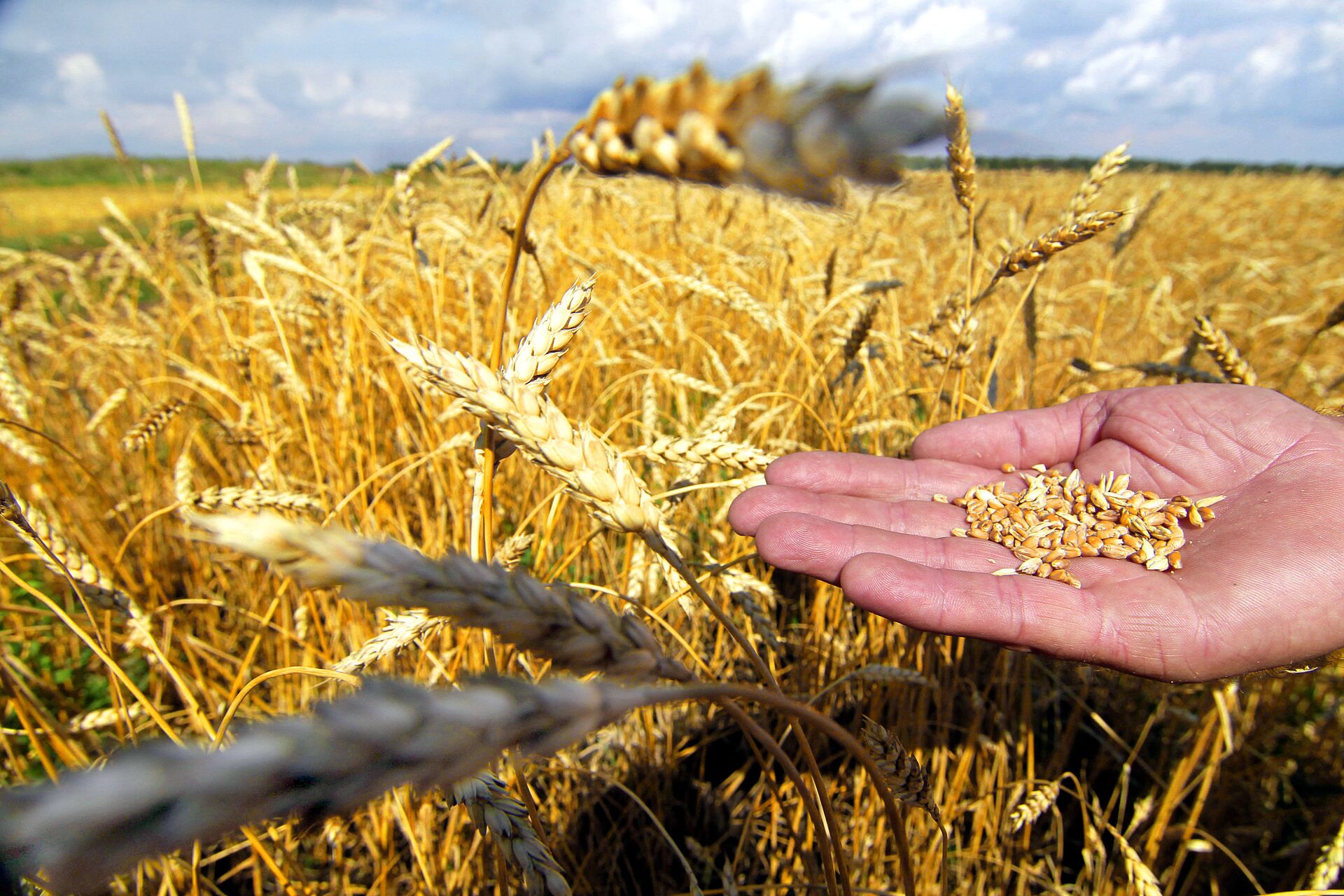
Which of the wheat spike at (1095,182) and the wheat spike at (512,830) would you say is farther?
the wheat spike at (1095,182)

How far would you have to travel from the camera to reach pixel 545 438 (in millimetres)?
629

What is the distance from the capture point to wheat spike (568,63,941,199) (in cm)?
70

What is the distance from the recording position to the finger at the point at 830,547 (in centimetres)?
121

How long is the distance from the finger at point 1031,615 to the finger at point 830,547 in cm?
7

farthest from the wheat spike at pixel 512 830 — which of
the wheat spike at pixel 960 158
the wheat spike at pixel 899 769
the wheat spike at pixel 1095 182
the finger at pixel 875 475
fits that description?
the wheat spike at pixel 1095 182

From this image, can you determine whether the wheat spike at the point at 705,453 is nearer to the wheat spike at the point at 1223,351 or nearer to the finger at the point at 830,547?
the finger at the point at 830,547

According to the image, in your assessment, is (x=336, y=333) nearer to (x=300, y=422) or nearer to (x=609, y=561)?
(x=300, y=422)

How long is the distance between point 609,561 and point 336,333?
3.94 feet

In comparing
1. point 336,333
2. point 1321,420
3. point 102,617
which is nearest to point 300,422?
point 336,333

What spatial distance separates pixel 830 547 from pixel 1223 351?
4.20 feet

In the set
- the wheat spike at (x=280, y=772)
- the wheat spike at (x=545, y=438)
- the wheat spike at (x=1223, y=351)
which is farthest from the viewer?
the wheat spike at (x=1223, y=351)

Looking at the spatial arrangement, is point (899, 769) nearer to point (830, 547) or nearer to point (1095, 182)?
point (830, 547)

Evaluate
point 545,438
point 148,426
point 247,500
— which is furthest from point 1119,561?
point 148,426

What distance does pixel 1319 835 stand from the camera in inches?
63.0
